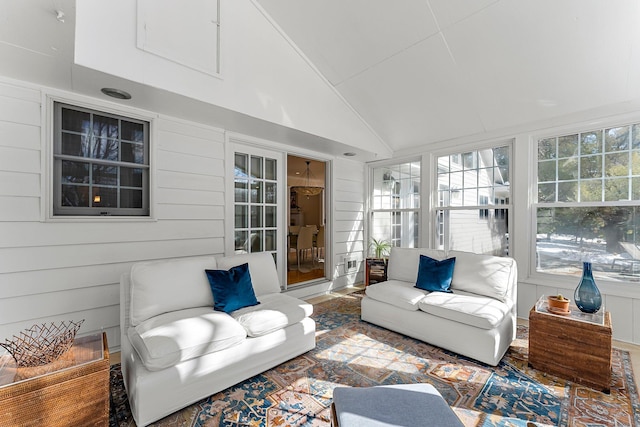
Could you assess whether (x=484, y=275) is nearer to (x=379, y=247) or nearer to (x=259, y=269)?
(x=379, y=247)

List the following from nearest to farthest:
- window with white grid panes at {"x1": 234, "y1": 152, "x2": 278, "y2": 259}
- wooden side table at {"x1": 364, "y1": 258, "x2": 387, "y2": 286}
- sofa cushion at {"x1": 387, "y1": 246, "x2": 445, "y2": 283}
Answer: sofa cushion at {"x1": 387, "y1": 246, "x2": 445, "y2": 283}, window with white grid panes at {"x1": 234, "y1": 152, "x2": 278, "y2": 259}, wooden side table at {"x1": 364, "y1": 258, "x2": 387, "y2": 286}

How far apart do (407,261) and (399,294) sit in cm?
68

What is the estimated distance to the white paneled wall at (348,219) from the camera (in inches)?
197

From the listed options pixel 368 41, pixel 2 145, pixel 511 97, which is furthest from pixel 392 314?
pixel 2 145

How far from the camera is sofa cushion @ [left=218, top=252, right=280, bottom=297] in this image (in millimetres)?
2907

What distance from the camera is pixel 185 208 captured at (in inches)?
128

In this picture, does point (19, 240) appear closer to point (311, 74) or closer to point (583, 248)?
point (311, 74)

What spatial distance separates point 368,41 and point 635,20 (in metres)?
2.25

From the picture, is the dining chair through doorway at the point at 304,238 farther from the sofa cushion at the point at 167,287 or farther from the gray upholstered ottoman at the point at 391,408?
the gray upholstered ottoman at the point at 391,408

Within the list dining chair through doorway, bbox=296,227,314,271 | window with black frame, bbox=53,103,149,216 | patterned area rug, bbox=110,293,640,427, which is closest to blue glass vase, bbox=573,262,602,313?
patterned area rug, bbox=110,293,640,427

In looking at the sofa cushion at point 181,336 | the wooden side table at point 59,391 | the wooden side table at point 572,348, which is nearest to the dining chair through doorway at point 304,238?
the sofa cushion at point 181,336

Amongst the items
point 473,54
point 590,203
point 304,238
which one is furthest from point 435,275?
point 304,238

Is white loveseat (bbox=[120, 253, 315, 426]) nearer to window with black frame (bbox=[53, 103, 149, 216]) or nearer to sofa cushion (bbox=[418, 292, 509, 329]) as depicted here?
window with black frame (bbox=[53, 103, 149, 216])

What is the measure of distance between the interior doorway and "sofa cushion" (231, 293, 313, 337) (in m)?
1.73
